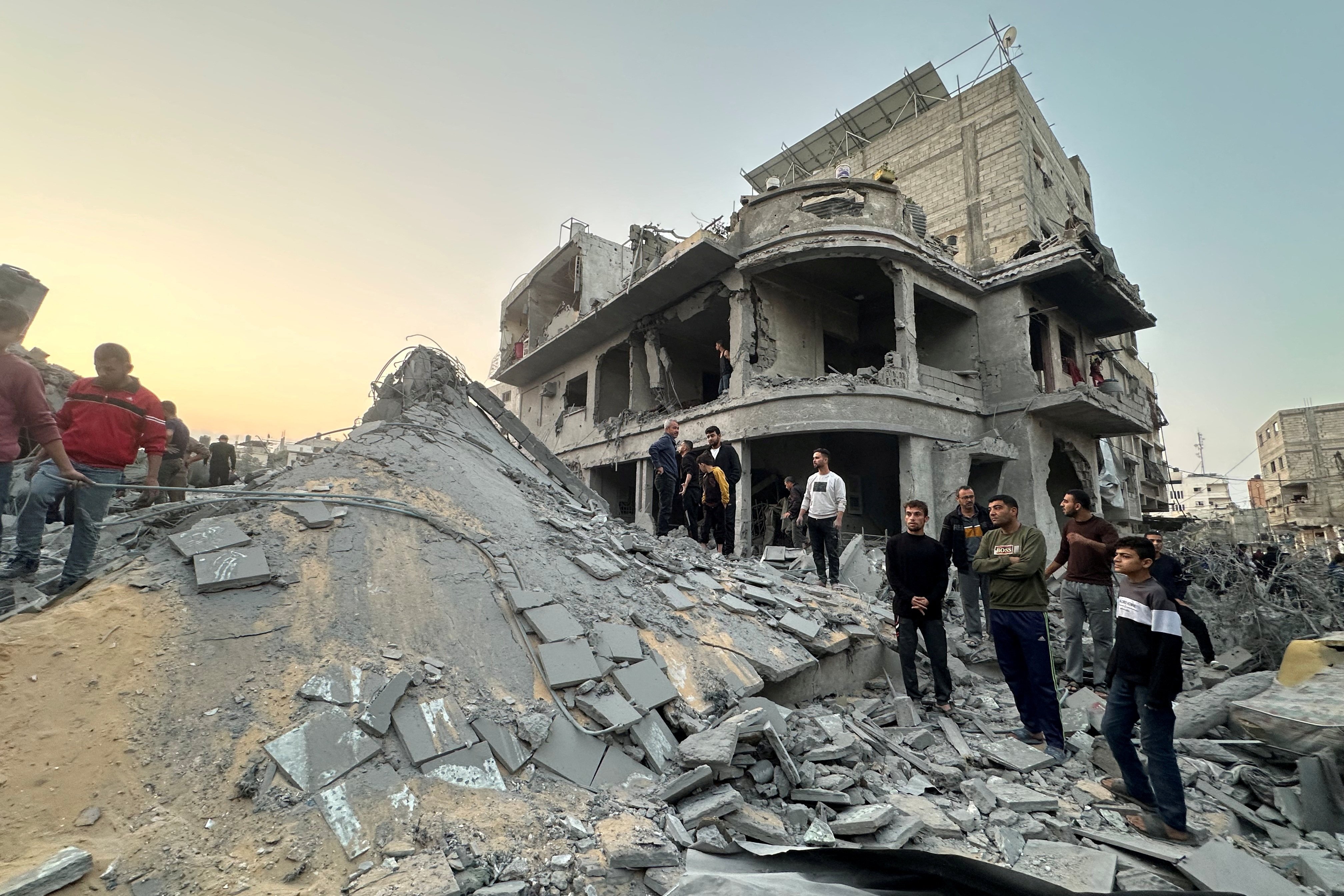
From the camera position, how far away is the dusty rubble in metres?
2.48

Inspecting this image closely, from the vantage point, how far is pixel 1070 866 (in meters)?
2.78

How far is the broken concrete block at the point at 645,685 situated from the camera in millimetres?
3762

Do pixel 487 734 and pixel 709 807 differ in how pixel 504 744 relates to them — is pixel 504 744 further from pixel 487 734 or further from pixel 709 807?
pixel 709 807

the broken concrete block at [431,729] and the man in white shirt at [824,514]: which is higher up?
the man in white shirt at [824,514]

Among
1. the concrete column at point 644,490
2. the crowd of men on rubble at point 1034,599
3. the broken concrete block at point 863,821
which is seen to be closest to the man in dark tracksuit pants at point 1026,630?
the crowd of men on rubble at point 1034,599

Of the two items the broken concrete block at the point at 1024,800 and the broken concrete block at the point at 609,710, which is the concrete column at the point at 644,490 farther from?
the broken concrete block at the point at 1024,800

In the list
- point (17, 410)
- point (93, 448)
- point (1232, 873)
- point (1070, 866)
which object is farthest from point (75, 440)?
point (1232, 873)

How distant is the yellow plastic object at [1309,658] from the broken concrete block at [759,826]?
421cm

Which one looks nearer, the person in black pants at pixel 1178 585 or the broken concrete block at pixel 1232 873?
the broken concrete block at pixel 1232 873

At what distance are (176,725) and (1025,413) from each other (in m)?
14.8

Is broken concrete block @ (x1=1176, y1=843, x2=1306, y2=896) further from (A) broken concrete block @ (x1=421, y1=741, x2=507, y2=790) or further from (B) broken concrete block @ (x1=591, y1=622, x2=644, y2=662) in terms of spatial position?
(A) broken concrete block @ (x1=421, y1=741, x2=507, y2=790)

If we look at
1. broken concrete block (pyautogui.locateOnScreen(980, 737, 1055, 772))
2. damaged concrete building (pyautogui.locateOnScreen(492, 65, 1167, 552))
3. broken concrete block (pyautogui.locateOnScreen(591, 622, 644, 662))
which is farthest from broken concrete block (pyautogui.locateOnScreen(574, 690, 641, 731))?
damaged concrete building (pyautogui.locateOnScreen(492, 65, 1167, 552))

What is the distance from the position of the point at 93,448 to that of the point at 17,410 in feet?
1.33

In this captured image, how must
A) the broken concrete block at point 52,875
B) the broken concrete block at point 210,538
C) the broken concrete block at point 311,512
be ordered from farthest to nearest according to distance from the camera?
the broken concrete block at point 311,512
the broken concrete block at point 210,538
the broken concrete block at point 52,875
